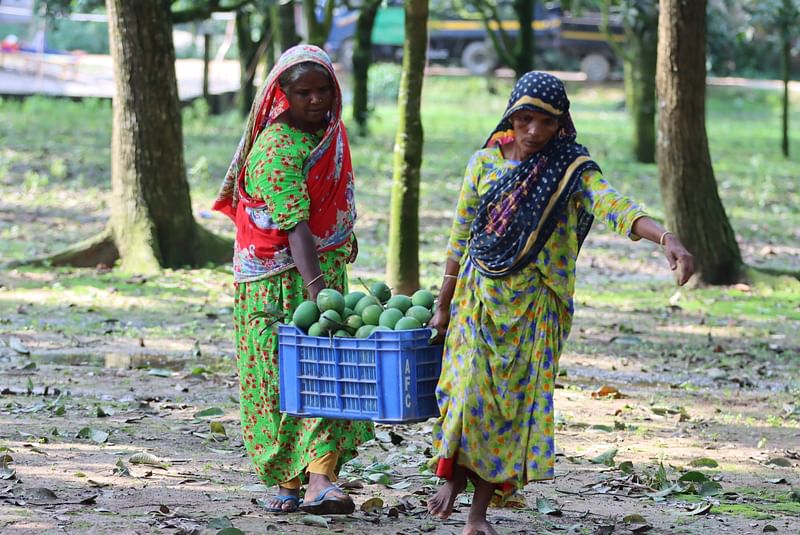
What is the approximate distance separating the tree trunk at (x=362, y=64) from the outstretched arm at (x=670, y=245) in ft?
56.1

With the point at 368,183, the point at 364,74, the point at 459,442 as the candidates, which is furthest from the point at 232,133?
the point at 459,442

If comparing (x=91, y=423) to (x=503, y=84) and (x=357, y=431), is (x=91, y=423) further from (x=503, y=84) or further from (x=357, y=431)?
(x=503, y=84)

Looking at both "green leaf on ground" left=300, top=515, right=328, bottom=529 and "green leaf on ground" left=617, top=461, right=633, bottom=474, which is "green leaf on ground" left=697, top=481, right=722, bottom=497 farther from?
"green leaf on ground" left=300, top=515, right=328, bottom=529

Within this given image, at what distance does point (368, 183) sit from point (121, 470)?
11699mm

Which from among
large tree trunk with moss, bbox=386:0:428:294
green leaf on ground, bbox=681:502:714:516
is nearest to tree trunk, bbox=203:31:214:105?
large tree trunk with moss, bbox=386:0:428:294

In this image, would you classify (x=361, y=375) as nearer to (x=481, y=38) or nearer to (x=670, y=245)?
(x=670, y=245)

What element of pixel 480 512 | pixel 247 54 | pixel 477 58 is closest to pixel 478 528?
pixel 480 512

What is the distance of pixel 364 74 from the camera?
853 inches

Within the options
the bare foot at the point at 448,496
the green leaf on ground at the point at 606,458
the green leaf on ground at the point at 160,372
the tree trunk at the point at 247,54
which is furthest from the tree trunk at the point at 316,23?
the bare foot at the point at 448,496

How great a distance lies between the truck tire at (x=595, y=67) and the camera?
3384 centimetres

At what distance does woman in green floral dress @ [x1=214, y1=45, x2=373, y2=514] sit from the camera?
5008 mm

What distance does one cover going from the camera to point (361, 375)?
15.1ft

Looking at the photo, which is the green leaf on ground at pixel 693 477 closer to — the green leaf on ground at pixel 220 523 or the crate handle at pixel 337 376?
the crate handle at pixel 337 376

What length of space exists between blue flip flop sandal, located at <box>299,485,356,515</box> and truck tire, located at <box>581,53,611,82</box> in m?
29.8
